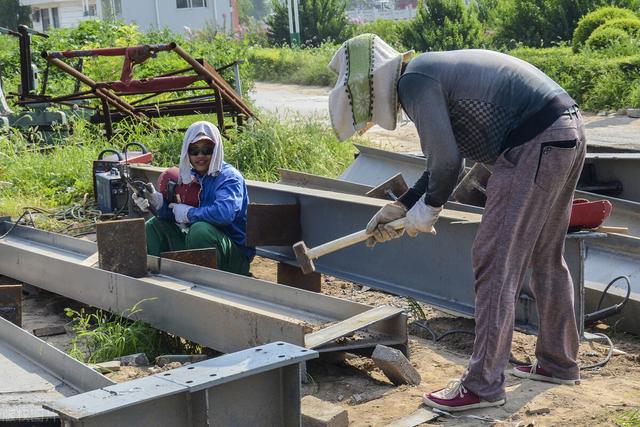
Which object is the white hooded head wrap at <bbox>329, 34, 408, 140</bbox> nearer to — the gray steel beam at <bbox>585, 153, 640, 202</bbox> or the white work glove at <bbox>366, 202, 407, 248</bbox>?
the white work glove at <bbox>366, 202, 407, 248</bbox>

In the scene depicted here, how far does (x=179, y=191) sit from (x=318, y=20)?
32246 millimetres

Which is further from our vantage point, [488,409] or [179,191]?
[179,191]

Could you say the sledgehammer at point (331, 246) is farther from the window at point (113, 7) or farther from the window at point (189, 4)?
the window at point (113, 7)

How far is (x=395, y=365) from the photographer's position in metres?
4.81

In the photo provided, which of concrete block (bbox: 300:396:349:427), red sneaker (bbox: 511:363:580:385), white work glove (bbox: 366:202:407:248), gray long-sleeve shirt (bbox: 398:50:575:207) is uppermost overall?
gray long-sleeve shirt (bbox: 398:50:575:207)

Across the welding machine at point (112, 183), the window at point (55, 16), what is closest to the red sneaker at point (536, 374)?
the welding machine at point (112, 183)

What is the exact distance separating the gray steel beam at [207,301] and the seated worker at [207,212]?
0.48 meters

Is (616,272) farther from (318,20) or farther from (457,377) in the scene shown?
(318,20)

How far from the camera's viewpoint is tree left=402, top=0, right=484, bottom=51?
28422 millimetres

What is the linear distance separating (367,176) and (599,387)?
5.03m

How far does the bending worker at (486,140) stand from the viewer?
14.0ft

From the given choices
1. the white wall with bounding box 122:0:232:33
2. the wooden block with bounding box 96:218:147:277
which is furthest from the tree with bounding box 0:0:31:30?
the wooden block with bounding box 96:218:147:277

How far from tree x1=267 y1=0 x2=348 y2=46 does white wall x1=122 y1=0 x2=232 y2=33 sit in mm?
16527

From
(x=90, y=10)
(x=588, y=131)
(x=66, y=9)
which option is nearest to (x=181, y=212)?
(x=588, y=131)
